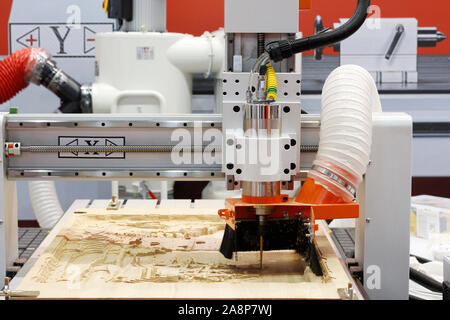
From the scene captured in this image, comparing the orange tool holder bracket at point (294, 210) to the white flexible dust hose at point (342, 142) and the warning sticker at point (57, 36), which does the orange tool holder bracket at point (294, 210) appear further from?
the warning sticker at point (57, 36)

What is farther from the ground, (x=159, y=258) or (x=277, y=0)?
(x=277, y=0)

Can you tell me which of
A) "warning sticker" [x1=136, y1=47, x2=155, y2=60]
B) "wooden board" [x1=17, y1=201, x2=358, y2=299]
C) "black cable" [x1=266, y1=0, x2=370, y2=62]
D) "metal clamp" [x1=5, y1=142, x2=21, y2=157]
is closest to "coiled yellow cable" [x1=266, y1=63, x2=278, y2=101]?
"black cable" [x1=266, y1=0, x2=370, y2=62]

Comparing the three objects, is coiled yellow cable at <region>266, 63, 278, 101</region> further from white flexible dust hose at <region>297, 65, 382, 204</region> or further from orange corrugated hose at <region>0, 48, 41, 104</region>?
orange corrugated hose at <region>0, 48, 41, 104</region>

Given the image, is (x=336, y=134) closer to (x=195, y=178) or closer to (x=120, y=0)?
(x=195, y=178)

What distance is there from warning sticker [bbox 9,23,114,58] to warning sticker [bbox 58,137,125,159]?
2.17m

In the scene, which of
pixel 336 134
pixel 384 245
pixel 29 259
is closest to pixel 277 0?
pixel 336 134

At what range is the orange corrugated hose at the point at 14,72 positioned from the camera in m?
2.66

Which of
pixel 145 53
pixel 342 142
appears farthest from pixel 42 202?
pixel 342 142

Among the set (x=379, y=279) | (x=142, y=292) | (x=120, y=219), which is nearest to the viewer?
(x=142, y=292)

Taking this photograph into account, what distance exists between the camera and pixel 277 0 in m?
1.33

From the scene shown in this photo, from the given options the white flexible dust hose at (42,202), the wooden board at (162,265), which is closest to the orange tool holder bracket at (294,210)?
the wooden board at (162,265)

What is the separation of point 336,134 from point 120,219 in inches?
30.4

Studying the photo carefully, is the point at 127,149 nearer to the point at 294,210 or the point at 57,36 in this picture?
the point at 294,210

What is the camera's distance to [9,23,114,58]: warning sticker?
352 cm
